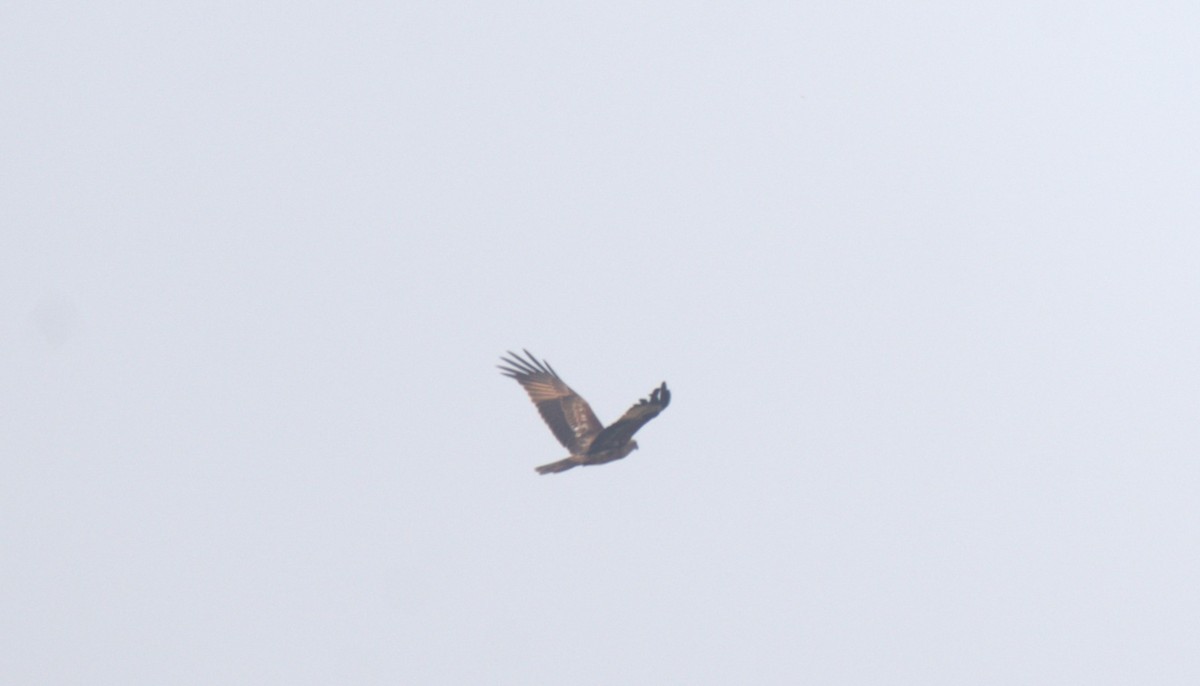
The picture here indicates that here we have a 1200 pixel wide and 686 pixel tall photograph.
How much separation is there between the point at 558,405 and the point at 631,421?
171 inches

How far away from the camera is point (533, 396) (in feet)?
114

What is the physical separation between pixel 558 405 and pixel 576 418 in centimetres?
68

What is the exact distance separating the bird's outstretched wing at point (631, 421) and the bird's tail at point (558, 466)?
494 millimetres

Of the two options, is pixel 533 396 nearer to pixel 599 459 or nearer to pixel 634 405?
pixel 599 459

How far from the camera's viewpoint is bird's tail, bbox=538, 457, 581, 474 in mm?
30641

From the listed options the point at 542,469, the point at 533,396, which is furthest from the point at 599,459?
the point at 533,396

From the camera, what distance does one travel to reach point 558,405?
34.3 meters

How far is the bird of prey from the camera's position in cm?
2984

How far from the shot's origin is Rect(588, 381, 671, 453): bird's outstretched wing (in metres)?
29.0

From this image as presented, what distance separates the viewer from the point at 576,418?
33.8 m

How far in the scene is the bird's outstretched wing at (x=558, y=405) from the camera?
3325cm

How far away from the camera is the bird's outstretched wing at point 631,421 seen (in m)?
29.0

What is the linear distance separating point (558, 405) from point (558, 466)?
3.64 metres

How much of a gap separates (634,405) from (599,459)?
2.50m
